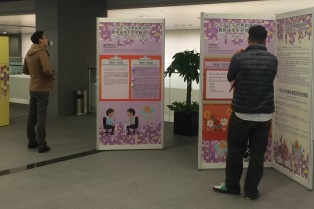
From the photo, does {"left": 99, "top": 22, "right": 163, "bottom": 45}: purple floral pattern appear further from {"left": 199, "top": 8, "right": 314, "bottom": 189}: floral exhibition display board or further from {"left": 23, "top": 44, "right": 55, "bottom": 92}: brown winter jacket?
{"left": 199, "top": 8, "right": 314, "bottom": 189}: floral exhibition display board

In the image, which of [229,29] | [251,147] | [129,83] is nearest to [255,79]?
[251,147]

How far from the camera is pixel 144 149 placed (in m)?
6.49

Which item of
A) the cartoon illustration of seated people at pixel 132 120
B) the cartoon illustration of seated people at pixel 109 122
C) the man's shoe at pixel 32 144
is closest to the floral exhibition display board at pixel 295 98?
the cartoon illustration of seated people at pixel 132 120

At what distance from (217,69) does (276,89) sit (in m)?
0.80

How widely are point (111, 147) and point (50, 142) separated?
1.21 meters

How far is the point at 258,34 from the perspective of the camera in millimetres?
4281

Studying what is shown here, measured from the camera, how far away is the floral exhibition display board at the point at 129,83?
244 inches

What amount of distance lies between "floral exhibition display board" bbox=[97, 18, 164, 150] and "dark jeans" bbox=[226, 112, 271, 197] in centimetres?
217

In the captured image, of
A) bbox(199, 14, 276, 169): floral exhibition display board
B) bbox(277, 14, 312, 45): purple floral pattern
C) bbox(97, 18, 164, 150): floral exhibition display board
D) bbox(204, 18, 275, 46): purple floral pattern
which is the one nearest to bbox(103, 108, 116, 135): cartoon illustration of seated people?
bbox(97, 18, 164, 150): floral exhibition display board

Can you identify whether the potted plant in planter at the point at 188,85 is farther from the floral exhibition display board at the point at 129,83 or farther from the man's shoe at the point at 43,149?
the man's shoe at the point at 43,149

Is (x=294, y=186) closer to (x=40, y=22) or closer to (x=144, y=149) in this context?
(x=144, y=149)

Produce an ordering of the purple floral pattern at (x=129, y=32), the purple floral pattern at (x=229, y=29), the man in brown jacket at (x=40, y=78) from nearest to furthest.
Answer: the purple floral pattern at (x=229, y=29) < the man in brown jacket at (x=40, y=78) < the purple floral pattern at (x=129, y=32)

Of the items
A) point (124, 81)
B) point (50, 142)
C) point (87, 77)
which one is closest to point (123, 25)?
point (124, 81)

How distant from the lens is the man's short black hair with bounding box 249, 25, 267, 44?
4.27 meters
